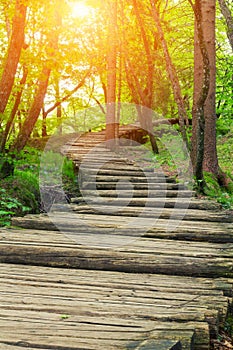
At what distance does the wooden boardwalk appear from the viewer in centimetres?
309

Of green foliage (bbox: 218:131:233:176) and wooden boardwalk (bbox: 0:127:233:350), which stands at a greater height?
green foliage (bbox: 218:131:233:176)

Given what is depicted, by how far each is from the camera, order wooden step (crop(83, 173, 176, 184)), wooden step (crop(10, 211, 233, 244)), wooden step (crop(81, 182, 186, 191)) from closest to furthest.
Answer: wooden step (crop(10, 211, 233, 244)), wooden step (crop(81, 182, 186, 191)), wooden step (crop(83, 173, 176, 184))

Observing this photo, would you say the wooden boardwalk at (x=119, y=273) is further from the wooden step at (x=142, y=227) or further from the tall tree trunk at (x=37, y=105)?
the tall tree trunk at (x=37, y=105)

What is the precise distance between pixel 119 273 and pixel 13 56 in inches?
236

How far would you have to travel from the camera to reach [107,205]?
809cm

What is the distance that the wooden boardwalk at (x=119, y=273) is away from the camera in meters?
3.09

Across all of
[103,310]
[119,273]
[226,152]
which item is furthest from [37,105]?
[226,152]

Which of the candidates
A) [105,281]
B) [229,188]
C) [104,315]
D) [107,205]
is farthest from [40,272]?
[229,188]

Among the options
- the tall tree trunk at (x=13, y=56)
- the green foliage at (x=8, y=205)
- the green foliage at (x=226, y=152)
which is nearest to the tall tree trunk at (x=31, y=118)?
the tall tree trunk at (x=13, y=56)

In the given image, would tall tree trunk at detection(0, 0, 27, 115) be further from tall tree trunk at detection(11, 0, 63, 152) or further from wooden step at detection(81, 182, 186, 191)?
wooden step at detection(81, 182, 186, 191)

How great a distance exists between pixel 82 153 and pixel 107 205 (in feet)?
16.4

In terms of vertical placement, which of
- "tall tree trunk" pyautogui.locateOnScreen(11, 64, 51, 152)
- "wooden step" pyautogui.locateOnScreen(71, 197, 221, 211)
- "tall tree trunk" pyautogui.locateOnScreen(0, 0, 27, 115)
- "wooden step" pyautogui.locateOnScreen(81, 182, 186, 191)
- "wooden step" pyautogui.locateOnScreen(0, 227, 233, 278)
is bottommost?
"wooden step" pyautogui.locateOnScreen(0, 227, 233, 278)

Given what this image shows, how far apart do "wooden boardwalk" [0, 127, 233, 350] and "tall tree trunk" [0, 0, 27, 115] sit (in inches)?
106

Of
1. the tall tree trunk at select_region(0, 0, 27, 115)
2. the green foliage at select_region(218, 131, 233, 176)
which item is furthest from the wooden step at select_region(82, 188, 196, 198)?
the green foliage at select_region(218, 131, 233, 176)
